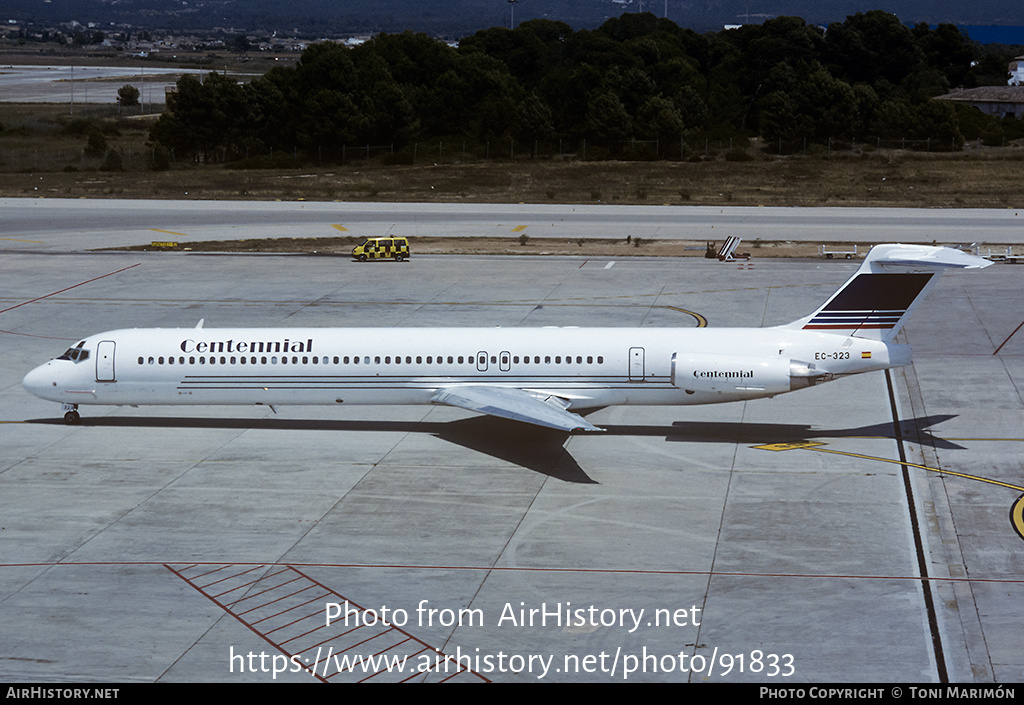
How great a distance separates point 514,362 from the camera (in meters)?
32.8

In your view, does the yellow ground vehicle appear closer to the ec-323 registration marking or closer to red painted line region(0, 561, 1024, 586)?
the ec-323 registration marking

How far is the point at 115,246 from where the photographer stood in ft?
236

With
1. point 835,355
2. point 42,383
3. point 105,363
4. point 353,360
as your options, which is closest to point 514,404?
point 353,360

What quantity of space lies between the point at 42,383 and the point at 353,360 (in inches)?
374

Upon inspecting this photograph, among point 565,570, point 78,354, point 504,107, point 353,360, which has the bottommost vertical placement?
point 565,570

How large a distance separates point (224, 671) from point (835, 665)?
1031 centimetres

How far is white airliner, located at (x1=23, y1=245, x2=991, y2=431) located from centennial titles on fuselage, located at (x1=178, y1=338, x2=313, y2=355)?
0.03 metres

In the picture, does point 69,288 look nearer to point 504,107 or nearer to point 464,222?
point 464,222

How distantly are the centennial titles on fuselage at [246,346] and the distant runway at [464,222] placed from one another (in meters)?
40.7

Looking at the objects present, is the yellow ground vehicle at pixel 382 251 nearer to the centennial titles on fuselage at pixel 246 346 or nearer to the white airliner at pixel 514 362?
the white airliner at pixel 514 362

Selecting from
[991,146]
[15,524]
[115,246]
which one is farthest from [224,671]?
[991,146]

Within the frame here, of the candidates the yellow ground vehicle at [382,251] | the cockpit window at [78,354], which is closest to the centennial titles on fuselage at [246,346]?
the cockpit window at [78,354]

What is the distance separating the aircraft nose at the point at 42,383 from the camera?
1348 inches
